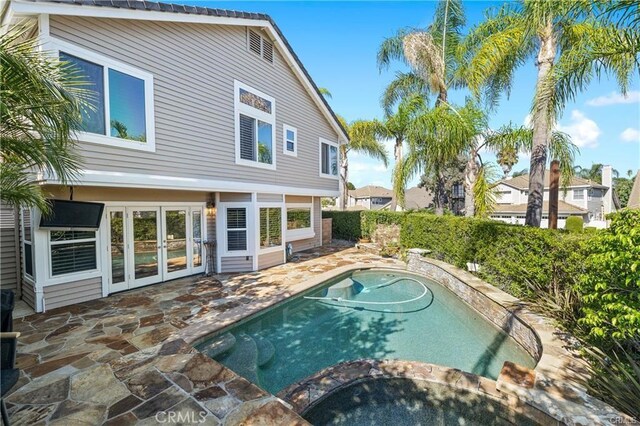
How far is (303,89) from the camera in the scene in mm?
13078

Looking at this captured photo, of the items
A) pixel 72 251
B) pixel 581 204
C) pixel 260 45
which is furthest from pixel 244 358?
pixel 581 204

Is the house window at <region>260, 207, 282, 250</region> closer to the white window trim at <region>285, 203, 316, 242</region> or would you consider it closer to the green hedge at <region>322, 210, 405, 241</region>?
the white window trim at <region>285, 203, 316, 242</region>

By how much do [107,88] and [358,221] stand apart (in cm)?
1375

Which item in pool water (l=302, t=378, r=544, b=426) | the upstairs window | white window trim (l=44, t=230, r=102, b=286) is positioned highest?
the upstairs window

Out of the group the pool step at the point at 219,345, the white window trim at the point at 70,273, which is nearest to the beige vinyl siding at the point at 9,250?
the white window trim at the point at 70,273

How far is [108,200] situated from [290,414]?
7329mm

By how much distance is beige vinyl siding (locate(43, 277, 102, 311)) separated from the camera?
6.45m

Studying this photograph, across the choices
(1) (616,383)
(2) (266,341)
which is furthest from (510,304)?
(2) (266,341)

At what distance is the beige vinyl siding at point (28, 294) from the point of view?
6.44 meters

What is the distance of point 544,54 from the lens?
7.73 meters

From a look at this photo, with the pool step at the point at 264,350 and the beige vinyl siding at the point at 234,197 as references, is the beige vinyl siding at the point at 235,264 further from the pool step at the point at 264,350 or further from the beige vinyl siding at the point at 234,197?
the pool step at the point at 264,350

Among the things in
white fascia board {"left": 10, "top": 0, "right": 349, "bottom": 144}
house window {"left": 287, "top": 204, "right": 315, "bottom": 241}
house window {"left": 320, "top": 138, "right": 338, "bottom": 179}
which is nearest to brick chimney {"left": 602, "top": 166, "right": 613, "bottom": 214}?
house window {"left": 320, "top": 138, "right": 338, "bottom": 179}

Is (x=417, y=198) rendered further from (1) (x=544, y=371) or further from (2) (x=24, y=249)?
(2) (x=24, y=249)

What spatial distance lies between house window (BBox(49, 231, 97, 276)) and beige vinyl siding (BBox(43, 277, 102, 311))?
1.05 ft
